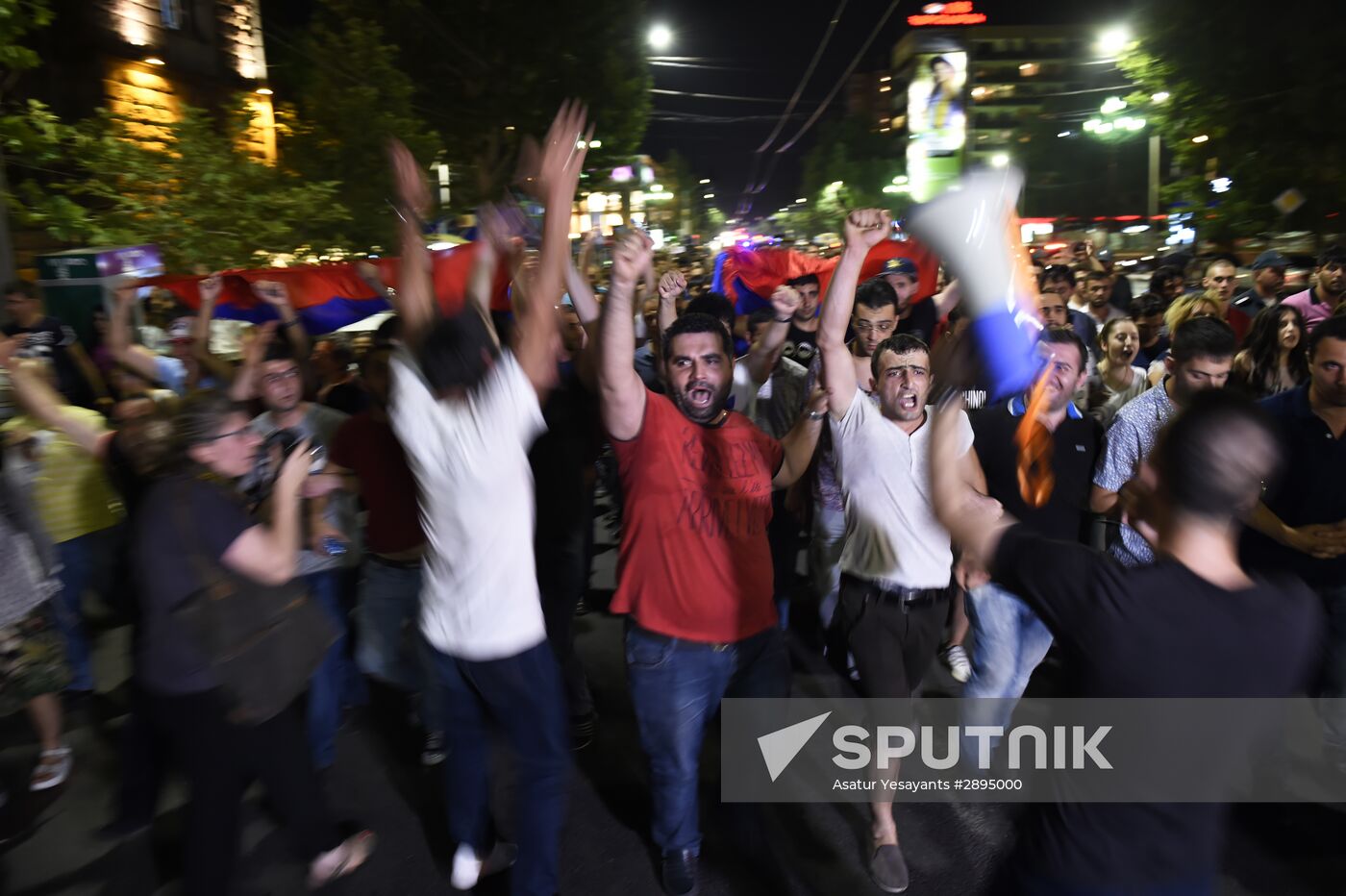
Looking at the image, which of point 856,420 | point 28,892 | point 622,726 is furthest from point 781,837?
point 28,892

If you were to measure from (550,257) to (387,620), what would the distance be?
6.30 ft

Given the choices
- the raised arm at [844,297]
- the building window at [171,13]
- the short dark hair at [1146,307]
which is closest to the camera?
the raised arm at [844,297]

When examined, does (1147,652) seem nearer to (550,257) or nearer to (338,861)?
(550,257)

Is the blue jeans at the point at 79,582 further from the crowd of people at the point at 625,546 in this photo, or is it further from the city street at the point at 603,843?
the city street at the point at 603,843

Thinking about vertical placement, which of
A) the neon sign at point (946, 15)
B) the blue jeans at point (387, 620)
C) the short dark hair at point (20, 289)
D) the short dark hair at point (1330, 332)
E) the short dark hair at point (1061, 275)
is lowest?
the blue jeans at point (387, 620)

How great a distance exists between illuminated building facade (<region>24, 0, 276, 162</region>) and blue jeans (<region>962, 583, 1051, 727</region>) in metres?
12.3

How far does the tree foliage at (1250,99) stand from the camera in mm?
18891

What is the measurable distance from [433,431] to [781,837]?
2188 mm

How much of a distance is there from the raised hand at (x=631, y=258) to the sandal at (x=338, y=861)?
2.44 meters

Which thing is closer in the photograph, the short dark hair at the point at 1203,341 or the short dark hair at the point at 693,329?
the short dark hair at the point at 693,329

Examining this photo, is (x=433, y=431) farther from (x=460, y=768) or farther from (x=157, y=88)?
(x=157, y=88)

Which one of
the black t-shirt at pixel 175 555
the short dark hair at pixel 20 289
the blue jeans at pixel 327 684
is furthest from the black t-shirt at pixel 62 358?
the black t-shirt at pixel 175 555

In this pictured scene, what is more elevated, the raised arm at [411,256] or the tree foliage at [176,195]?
the tree foliage at [176,195]

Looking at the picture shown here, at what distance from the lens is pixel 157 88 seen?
62.0 ft
